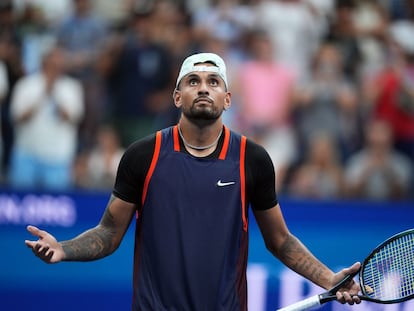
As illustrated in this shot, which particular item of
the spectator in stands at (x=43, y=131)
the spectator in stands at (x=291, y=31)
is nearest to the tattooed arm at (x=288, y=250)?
the spectator in stands at (x=43, y=131)

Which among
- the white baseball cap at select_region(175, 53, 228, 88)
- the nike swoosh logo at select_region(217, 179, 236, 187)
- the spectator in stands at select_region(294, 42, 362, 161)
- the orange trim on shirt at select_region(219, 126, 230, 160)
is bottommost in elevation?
the nike swoosh logo at select_region(217, 179, 236, 187)

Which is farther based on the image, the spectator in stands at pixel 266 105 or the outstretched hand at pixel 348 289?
the spectator in stands at pixel 266 105

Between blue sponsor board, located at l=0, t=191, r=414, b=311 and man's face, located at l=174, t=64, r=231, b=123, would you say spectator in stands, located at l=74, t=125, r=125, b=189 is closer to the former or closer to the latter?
blue sponsor board, located at l=0, t=191, r=414, b=311

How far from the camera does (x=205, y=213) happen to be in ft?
16.2

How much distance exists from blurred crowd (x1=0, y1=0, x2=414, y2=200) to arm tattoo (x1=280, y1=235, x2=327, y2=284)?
146 inches

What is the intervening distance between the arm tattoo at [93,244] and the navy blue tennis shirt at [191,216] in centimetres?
18

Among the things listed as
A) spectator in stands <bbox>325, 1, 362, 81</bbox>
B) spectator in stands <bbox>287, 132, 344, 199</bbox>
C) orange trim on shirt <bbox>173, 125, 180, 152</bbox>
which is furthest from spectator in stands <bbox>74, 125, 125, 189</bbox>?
orange trim on shirt <bbox>173, 125, 180, 152</bbox>

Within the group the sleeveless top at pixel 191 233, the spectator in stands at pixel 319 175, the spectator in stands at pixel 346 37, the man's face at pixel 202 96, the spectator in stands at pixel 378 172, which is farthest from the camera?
the spectator in stands at pixel 346 37

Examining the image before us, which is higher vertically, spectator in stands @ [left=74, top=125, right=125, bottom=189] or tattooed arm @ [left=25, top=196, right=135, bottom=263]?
spectator in stands @ [left=74, top=125, right=125, bottom=189]

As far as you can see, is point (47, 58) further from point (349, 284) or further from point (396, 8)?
point (349, 284)

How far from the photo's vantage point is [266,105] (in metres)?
9.45

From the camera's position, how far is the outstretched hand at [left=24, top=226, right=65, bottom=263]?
15.3ft

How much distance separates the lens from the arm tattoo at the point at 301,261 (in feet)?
16.8

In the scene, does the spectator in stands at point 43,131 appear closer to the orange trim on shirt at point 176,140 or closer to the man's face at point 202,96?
the orange trim on shirt at point 176,140
